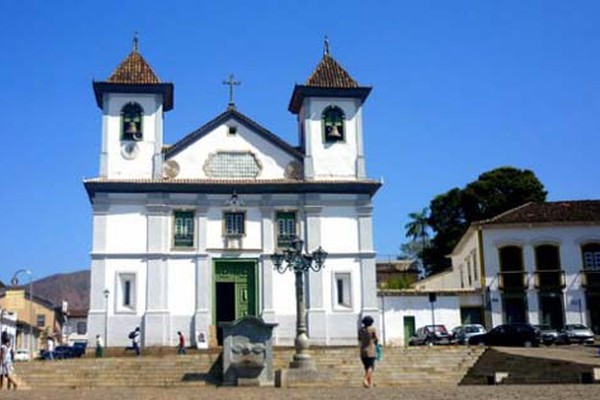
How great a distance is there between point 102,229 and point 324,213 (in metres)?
9.03

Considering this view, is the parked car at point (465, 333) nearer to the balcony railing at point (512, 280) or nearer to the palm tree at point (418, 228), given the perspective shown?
the balcony railing at point (512, 280)

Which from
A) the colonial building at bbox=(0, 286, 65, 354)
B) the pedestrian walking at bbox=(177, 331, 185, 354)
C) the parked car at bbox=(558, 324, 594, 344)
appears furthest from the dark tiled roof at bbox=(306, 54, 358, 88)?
the colonial building at bbox=(0, 286, 65, 354)

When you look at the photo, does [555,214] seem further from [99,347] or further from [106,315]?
[99,347]

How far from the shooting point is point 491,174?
55.8 m

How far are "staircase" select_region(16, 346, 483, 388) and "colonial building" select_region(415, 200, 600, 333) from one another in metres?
14.0

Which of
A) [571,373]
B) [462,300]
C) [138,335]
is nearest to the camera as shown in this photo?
[571,373]

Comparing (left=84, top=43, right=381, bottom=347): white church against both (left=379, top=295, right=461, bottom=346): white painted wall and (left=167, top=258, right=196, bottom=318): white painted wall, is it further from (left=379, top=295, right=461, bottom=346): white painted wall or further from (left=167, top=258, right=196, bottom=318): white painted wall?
(left=379, top=295, right=461, bottom=346): white painted wall

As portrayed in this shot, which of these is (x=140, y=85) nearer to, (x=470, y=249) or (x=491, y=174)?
(x=470, y=249)

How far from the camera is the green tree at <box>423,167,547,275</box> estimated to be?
54.8m

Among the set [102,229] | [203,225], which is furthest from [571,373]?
[102,229]

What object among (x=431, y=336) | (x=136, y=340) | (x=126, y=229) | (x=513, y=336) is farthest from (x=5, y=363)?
(x=513, y=336)

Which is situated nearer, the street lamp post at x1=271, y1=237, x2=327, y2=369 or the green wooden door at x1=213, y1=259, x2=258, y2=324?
the street lamp post at x1=271, y1=237, x2=327, y2=369

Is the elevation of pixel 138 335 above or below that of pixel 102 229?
below

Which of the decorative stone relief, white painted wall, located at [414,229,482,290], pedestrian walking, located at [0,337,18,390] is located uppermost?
the decorative stone relief
